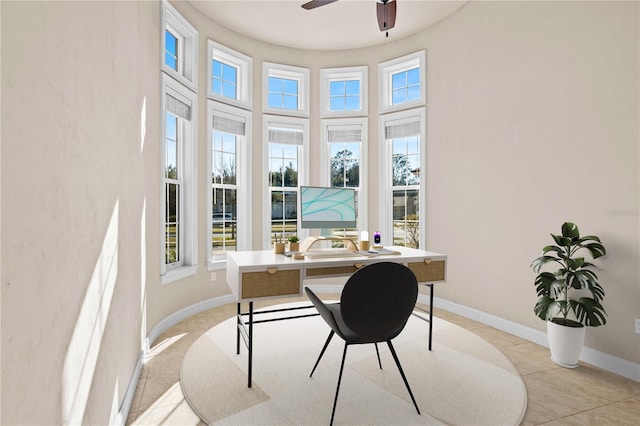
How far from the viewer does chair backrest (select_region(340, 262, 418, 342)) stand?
6.19 ft

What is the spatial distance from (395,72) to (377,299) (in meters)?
3.94

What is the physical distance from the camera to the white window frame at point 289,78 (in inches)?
188

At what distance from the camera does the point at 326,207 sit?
2994mm

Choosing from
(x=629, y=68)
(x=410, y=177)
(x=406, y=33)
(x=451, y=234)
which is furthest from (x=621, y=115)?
(x=406, y=33)

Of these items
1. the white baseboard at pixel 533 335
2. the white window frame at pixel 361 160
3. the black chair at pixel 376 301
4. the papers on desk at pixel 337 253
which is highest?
the white window frame at pixel 361 160

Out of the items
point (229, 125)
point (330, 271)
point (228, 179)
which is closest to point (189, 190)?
point (228, 179)

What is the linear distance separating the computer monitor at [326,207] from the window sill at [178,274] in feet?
5.43

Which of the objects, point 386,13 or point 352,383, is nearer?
point 352,383

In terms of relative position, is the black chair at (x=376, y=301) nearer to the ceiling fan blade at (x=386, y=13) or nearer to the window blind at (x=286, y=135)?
the ceiling fan blade at (x=386, y=13)

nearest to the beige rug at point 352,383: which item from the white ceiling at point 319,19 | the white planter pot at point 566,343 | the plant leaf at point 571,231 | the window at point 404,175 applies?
the white planter pot at point 566,343

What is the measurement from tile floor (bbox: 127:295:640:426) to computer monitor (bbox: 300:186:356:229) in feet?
5.01

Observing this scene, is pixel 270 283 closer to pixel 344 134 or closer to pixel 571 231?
pixel 571 231

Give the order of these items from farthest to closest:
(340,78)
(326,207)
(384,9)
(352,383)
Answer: (340,78), (384,9), (326,207), (352,383)

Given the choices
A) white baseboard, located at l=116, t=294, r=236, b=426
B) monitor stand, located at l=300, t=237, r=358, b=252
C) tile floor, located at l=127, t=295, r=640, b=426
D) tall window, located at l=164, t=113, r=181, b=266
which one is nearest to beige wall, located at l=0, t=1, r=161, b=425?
white baseboard, located at l=116, t=294, r=236, b=426
